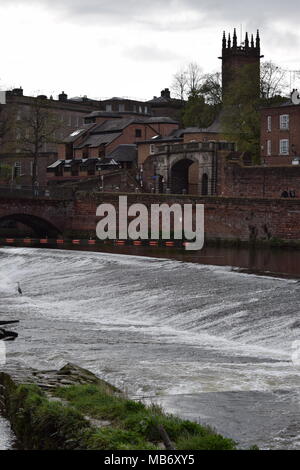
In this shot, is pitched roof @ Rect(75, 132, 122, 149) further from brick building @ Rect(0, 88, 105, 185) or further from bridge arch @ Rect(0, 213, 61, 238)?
bridge arch @ Rect(0, 213, 61, 238)

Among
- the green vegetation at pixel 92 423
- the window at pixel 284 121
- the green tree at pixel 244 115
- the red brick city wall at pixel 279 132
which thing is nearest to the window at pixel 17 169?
the green tree at pixel 244 115

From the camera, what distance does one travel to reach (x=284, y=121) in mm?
A: 82250

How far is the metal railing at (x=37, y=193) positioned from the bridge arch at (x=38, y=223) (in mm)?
1573

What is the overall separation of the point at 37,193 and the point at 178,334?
49256 mm

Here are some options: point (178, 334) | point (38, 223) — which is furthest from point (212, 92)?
point (178, 334)

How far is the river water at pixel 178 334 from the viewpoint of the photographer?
1752 cm

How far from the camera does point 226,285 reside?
114 ft

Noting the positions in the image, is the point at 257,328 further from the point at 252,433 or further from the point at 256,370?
the point at 252,433

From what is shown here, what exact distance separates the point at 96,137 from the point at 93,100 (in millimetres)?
37430

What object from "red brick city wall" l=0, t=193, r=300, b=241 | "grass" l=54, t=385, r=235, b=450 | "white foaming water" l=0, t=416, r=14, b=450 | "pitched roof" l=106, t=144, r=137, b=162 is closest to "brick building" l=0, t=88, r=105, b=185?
"pitched roof" l=106, t=144, r=137, b=162

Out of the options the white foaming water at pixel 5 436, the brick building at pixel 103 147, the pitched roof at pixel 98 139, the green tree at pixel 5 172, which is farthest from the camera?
the pitched roof at pixel 98 139

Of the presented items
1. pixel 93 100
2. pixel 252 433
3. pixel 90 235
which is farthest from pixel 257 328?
pixel 93 100

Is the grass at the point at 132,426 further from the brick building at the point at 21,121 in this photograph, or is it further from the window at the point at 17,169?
the window at the point at 17,169

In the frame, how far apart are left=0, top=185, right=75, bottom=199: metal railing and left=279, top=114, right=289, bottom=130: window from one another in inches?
769
